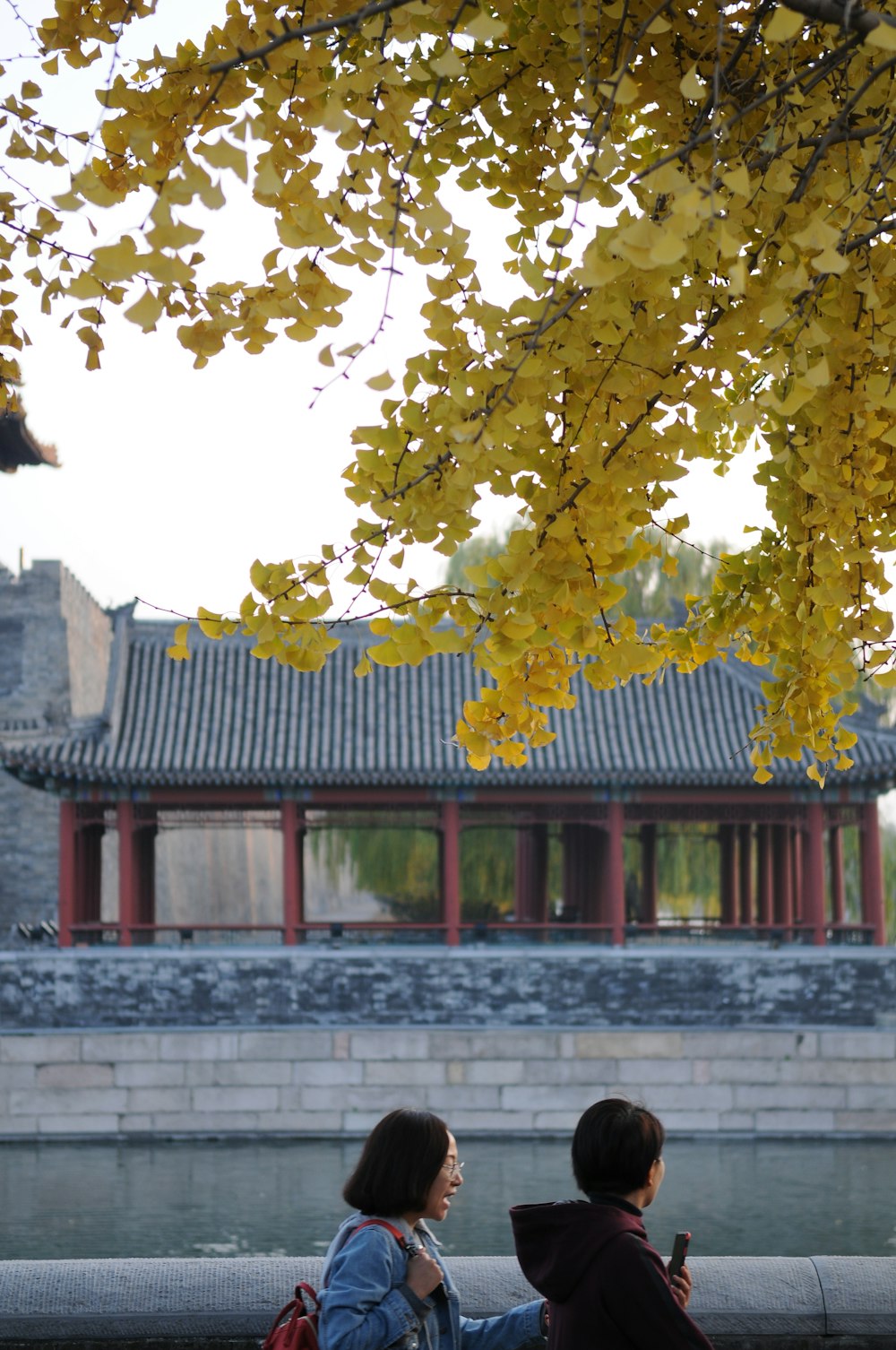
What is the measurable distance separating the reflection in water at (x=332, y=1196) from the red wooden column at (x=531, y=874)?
5710 mm

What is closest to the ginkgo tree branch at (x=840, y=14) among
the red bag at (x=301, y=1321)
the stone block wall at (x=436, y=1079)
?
the red bag at (x=301, y=1321)

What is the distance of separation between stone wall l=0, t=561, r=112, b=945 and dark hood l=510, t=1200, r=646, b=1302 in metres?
18.3

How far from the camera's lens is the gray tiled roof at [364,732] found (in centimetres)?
1551

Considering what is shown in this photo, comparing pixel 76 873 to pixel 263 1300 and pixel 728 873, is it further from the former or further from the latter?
pixel 263 1300

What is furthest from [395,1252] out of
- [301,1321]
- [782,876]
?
[782,876]

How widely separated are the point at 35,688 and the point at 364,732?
23.7 feet

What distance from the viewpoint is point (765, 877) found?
18328 millimetres

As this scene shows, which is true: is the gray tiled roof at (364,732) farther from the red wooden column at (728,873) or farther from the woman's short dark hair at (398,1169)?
the woman's short dark hair at (398,1169)

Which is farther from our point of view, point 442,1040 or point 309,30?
point 442,1040

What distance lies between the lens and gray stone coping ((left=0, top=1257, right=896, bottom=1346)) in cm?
323

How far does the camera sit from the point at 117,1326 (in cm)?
323

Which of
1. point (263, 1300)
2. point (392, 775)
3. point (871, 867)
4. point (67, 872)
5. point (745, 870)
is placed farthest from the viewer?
point (745, 870)

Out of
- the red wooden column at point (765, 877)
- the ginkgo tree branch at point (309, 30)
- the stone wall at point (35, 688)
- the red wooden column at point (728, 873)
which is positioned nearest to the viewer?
the ginkgo tree branch at point (309, 30)

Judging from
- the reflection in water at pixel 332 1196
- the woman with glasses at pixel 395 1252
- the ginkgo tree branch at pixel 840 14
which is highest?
the ginkgo tree branch at pixel 840 14
